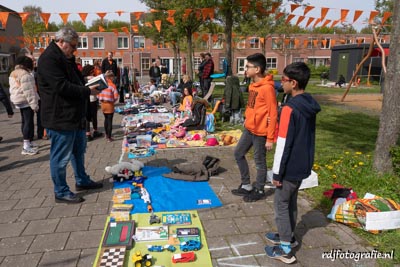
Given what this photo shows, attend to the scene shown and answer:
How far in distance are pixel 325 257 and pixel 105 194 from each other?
2.98 m

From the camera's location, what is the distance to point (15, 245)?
3238mm

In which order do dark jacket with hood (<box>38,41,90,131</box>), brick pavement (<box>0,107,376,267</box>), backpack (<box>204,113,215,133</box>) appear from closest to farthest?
brick pavement (<box>0,107,376,267</box>)
dark jacket with hood (<box>38,41,90,131</box>)
backpack (<box>204,113,215,133</box>)

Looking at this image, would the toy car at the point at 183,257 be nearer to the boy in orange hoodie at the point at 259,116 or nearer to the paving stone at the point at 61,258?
the paving stone at the point at 61,258

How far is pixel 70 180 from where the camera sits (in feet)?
16.6

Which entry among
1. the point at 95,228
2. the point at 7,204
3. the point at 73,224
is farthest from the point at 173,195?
the point at 7,204

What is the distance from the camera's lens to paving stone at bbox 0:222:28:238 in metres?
3.46

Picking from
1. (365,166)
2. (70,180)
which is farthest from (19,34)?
(365,166)

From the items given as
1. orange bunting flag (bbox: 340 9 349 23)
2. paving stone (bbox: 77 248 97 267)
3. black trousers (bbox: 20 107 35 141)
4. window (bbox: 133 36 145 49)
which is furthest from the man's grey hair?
window (bbox: 133 36 145 49)

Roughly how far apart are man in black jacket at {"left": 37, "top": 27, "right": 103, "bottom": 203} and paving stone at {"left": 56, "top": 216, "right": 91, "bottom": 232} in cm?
46

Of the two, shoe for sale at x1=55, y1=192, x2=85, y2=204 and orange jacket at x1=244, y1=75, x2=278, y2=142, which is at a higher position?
orange jacket at x1=244, y1=75, x2=278, y2=142

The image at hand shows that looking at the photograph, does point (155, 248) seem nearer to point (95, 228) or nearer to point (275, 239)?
point (95, 228)

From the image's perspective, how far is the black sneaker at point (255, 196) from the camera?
4293 mm

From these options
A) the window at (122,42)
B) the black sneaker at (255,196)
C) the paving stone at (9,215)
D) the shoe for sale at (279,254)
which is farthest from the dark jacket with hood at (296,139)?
the window at (122,42)

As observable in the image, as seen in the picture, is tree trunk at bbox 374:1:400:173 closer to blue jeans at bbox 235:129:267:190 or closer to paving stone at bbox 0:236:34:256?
blue jeans at bbox 235:129:267:190
